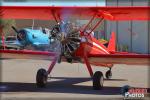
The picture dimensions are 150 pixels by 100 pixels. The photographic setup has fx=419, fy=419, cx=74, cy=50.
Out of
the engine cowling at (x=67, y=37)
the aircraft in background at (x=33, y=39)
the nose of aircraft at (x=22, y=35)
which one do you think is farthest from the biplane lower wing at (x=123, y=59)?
the aircraft in background at (x=33, y=39)

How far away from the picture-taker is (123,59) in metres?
11.2

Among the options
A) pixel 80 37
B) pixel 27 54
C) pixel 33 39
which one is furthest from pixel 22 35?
pixel 80 37

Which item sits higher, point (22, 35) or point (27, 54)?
point (22, 35)

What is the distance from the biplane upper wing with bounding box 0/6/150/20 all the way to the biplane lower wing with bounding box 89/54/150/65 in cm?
114

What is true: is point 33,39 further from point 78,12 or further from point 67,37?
point 67,37

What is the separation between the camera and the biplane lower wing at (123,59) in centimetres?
1083

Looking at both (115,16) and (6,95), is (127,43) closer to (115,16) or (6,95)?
(115,16)

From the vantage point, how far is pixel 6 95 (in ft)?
30.6

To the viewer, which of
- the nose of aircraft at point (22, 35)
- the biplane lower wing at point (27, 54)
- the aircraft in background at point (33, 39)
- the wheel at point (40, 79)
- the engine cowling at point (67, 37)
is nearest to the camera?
the engine cowling at point (67, 37)

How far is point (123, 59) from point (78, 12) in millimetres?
1758

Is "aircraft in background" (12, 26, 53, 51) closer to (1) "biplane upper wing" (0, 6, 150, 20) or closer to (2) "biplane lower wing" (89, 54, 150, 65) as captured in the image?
(1) "biplane upper wing" (0, 6, 150, 20)

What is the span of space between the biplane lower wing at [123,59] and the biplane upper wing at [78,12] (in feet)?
3.73

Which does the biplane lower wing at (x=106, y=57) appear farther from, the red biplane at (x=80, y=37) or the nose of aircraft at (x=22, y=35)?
the nose of aircraft at (x=22, y=35)

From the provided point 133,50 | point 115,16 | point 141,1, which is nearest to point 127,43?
point 133,50
